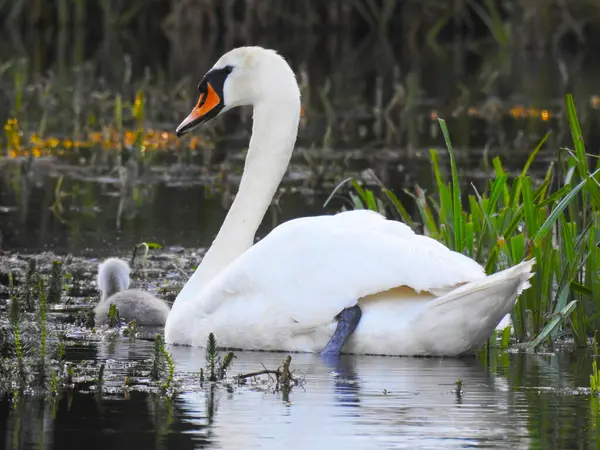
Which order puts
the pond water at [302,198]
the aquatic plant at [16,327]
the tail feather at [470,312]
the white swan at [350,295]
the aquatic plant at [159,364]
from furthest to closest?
the white swan at [350,295]
the tail feather at [470,312]
the aquatic plant at [159,364]
the aquatic plant at [16,327]
the pond water at [302,198]

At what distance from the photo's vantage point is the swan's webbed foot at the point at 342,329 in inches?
292

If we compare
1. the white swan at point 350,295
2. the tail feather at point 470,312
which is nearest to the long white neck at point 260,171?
the white swan at point 350,295

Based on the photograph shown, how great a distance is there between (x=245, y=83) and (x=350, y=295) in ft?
5.96

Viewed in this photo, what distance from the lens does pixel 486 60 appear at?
28484 millimetres

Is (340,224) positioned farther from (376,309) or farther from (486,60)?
(486,60)

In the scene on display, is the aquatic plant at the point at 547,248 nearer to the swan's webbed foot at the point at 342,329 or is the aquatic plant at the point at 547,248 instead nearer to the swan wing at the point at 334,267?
the swan wing at the point at 334,267

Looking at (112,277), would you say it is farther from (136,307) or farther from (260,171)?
(260,171)

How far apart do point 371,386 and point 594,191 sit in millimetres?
1837

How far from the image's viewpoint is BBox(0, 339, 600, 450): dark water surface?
18.5ft

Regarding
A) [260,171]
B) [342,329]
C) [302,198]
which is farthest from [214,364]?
[302,198]

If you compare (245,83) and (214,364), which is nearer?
(214,364)

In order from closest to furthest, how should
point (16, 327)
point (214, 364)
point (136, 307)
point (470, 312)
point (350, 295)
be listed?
point (16, 327) < point (214, 364) < point (470, 312) < point (350, 295) < point (136, 307)

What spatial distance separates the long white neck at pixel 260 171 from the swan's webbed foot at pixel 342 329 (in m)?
1.26

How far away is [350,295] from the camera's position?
7.39 m
